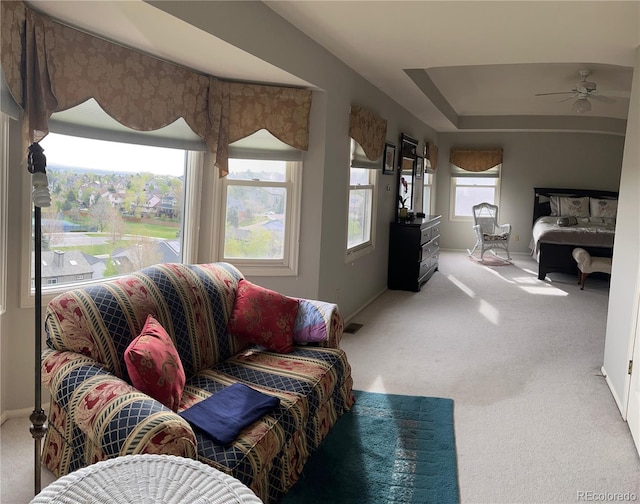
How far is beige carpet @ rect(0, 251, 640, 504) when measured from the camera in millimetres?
2461

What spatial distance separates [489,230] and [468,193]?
3.50ft

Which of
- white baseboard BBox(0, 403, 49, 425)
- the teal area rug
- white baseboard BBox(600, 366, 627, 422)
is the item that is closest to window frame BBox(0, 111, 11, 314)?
white baseboard BBox(0, 403, 49, 425)

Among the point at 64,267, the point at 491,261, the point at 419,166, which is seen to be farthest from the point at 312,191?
the point at 491,261

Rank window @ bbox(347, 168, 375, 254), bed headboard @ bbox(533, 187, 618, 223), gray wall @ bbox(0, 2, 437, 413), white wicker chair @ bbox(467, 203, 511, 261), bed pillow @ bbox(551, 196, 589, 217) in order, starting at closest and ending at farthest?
gray wall @ bbox(0, 2, 437, 413)
window @ bbox(347, 168, 375, 254)
white wicker chair @ bbox(467, 203, 511, 261)
bed pillow @ bbox(551, 196, 589, 217)
bed headboard @ bbox(533, 187, 618, 223)

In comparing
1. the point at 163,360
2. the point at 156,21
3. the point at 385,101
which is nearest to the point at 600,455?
the point at 163,360

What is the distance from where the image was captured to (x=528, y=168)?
384 inches

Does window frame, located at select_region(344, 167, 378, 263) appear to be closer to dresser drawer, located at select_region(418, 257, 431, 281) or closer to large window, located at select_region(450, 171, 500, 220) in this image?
dresser drawer, located at select_region(418, 257, 431, 281)

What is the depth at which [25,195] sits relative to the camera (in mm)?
2734

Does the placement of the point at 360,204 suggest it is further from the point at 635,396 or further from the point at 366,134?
the point at 635,396

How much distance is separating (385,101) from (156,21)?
12.0ft

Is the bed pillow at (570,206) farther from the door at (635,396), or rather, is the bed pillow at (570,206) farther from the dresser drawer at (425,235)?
the door at (635,396)

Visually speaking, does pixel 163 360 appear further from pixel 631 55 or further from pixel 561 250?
pixel 561 250

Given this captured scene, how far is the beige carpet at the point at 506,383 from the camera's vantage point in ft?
8.07

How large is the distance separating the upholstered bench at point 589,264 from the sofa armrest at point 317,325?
16.0ft
